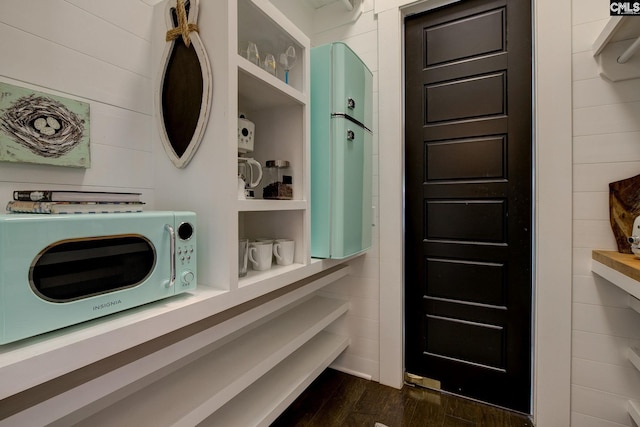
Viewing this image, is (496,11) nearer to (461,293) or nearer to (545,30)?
(545,30)

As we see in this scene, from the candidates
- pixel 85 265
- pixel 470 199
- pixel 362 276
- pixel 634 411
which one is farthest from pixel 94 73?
pixel 634 411

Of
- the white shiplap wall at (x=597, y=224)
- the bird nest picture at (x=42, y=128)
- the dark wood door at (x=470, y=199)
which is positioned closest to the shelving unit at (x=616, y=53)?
the white shiplap wall at (x=597, y=224)

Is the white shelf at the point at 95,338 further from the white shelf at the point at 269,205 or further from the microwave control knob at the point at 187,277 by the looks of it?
the white shelf at the point at 269,205

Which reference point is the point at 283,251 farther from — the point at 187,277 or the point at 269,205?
the point at 187,277

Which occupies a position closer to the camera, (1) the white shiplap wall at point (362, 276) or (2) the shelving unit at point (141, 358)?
(2) the shelving unit at point (141, 358)

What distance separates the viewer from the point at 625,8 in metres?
1.08

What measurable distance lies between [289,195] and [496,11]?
1643 millimetres

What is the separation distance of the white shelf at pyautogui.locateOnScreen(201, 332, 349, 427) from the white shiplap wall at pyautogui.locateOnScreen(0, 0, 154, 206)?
3.05ft

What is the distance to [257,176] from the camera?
1319 millimetres

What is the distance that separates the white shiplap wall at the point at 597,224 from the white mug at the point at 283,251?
148 centimetres

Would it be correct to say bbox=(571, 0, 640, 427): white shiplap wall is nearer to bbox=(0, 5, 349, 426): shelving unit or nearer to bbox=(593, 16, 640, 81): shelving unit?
bbox=(593, 16, 640, 81): shelving unit

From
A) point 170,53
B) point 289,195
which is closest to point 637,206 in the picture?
point 289,195

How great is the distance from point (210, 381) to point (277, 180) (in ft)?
2.87

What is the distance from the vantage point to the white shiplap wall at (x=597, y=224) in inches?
54.7
